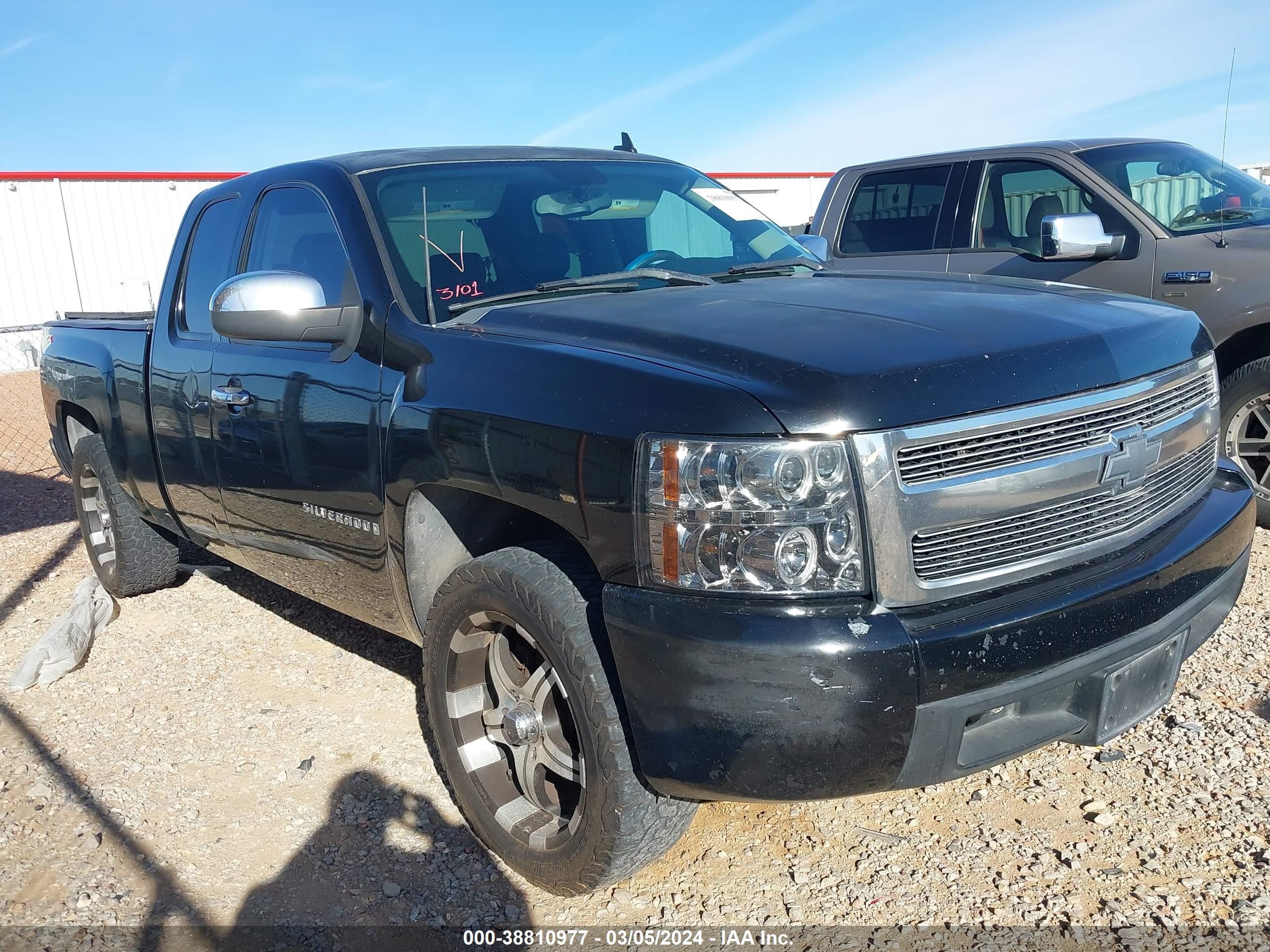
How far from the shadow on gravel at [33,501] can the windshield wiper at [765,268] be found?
5.23 m

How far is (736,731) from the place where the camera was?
204 centimetres

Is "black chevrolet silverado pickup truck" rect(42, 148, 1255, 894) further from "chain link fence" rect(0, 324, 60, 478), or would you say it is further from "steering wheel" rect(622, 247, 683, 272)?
"chain link fence" rect(0, 324, 60, 478)

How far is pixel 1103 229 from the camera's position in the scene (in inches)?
215

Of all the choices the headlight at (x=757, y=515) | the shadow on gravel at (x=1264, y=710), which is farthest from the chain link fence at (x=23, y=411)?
the shadow on gravel at (x=1264, y=710)

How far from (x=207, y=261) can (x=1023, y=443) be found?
329cm

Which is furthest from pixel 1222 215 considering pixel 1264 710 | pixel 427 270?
pixel 427 270

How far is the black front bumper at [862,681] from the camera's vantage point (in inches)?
78.2

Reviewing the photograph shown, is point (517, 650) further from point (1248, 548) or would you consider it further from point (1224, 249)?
point (1224, 249)

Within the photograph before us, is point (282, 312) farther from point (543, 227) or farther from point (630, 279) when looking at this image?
point (630, 279)

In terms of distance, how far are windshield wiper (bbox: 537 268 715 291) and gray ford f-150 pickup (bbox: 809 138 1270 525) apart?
71.0 inches

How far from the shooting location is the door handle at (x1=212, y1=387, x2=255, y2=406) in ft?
11.3

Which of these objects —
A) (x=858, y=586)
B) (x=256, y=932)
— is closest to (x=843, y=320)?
(x=858, y=586)

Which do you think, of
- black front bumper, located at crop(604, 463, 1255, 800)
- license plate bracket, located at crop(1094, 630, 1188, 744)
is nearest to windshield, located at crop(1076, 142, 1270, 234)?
license plate bracket, located at crop(1094, 630, 1188, 744)

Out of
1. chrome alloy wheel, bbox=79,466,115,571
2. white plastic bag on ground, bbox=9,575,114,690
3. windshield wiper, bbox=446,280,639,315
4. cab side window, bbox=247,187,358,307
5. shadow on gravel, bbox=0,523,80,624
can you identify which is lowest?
shadow on gravel, bbox=0,523,80,624
